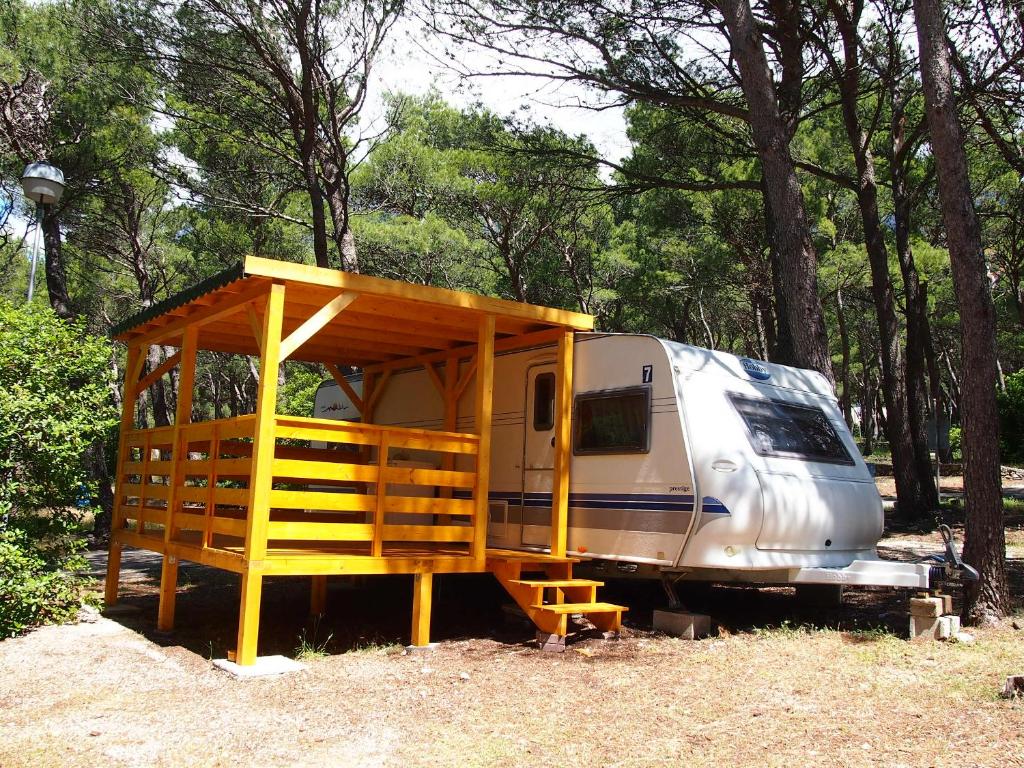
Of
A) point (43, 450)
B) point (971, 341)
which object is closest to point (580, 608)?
point (971, 341)

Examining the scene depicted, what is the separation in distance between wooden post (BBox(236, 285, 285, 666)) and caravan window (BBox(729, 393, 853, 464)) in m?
3.55

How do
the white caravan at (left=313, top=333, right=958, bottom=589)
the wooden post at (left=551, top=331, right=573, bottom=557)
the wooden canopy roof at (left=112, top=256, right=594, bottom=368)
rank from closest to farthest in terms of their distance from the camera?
the wooden canopy roof at (left=112, top=256, right=594, bottom=368)
the white caravan at (left=313, top=333, right=958, bottom=589)
the wooden post at (left=551, top=331, right=573, bottom=557)

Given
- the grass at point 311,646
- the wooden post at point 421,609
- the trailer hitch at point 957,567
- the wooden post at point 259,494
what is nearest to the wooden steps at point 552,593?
the wooden post at point 421,609

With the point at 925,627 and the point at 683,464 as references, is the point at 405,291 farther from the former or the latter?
the point at 925,627

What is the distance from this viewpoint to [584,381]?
7672 millimetres

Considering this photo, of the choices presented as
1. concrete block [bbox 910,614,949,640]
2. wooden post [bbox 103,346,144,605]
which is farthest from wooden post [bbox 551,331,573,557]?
wooden post [bbox 103,346,144,605]

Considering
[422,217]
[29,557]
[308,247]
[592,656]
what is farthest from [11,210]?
[592,656]

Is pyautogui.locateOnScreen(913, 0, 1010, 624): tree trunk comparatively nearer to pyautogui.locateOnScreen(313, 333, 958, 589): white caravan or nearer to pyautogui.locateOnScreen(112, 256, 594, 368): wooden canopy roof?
pyautogui.locateOnScreen(313, 333, 958, 589): white caravan

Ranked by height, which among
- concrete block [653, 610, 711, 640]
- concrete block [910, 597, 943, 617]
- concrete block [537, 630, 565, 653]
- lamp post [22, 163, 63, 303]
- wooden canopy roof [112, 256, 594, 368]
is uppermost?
lamp post [22, 163, 63, 303]

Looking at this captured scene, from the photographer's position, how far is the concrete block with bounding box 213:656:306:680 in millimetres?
5694

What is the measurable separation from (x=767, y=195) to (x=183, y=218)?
1420cm

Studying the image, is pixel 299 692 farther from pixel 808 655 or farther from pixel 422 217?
pixel 422 217

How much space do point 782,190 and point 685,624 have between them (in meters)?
4.82

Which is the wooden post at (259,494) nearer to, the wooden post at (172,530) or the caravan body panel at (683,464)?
the wooden post at (172,530)
